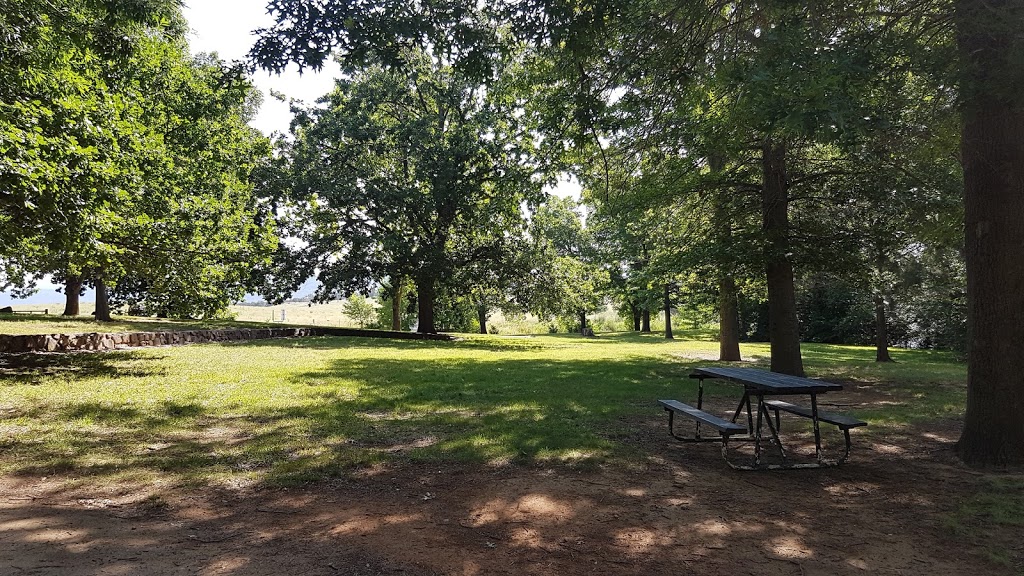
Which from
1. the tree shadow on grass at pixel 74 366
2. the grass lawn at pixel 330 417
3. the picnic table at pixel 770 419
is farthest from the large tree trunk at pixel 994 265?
the tree shadow on grass at pixel 74 366

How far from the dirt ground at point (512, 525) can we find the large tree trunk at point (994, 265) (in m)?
0.55

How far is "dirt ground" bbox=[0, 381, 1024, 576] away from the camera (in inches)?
132

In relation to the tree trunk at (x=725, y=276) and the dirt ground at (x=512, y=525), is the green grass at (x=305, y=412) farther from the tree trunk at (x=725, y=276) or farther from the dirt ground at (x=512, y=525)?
the tree trunk at (x=725, y=276)

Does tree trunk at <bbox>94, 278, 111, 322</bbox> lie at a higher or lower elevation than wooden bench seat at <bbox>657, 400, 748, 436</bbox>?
higher

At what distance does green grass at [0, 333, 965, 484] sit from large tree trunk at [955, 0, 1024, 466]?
2.47 meters

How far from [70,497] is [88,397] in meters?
4.43

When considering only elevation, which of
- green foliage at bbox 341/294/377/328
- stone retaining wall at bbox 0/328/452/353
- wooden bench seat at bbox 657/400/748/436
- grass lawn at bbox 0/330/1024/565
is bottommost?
grass lawn at bbox 0/330/1024/565

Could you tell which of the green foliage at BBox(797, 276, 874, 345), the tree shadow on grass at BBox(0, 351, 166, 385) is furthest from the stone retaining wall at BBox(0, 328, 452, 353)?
the green foliage at BBox(797, 276, 874, 345)

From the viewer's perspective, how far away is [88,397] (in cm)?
790

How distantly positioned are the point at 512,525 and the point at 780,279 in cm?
1020

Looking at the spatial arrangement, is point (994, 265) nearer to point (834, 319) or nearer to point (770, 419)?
point (770, 419)

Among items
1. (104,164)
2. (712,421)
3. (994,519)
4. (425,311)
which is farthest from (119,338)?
(994,519)

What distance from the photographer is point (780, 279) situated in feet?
39.6

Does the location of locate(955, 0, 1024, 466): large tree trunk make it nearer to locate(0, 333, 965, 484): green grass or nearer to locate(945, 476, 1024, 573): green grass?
locate(945, 476, 1024, 573): green grass
